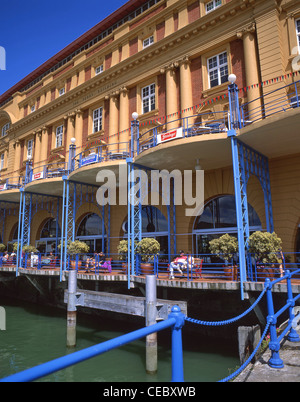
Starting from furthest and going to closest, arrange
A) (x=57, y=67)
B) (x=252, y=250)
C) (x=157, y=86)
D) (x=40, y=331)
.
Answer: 1. (x=57, y=67)
2. (x=157, y=86)
3. (x=40, y=331)
4. (x=252, y=250)

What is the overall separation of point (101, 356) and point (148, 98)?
14364 mm

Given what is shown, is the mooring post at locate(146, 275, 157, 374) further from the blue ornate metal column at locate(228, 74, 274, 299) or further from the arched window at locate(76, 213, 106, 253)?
the arched window at locate(76, 213, 106, 253)

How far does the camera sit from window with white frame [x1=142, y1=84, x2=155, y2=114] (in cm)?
1822

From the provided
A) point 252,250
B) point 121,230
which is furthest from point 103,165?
point 252,250

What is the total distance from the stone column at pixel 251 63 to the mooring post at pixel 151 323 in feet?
29.1

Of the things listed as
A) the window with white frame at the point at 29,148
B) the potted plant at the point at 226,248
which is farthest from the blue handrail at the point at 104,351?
the window with white frame at the point at 29,148

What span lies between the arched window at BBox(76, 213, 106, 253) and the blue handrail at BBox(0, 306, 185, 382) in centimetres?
1657

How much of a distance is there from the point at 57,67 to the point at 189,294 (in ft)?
78.0

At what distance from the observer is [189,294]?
11297 millimetres

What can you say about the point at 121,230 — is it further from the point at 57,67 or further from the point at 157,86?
the point at 57,67

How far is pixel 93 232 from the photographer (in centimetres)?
2042

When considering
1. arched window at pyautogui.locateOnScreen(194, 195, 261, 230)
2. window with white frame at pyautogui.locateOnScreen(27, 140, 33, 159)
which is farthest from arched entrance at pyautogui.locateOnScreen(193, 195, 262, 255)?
window with white frame at pyautogui.locateOnScreen(27, 140, 33, 159)

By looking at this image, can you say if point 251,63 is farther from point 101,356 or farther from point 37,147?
point 37,147

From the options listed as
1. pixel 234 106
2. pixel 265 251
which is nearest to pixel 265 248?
pixel 265 251
